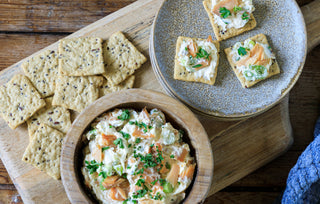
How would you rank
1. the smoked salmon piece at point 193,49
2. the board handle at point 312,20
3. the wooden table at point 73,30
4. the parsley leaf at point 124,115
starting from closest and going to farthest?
the parsley leaf at point 124,115, the smoked salmon piece at point 193,49, the board handle at point 312,20, the wooden table at point 73,30

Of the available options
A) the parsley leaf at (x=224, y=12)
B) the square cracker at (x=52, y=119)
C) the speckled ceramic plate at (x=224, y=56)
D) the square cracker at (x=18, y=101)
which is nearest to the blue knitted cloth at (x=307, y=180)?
the speckled ceramic plate at (x=224, y=56)

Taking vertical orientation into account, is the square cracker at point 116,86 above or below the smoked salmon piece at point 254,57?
above

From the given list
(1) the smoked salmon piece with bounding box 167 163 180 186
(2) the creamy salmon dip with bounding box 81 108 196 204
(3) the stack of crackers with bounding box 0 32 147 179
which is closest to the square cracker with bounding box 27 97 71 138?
(3) the stack of crackers with bounding box 0 32 147 179

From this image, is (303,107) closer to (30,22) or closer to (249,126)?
(249,126)

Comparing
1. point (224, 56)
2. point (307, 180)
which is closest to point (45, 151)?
point (224, 56)

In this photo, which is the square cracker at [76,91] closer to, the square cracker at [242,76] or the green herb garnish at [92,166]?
the green herb garnish at [92,166]

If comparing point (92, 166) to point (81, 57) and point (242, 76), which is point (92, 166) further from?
point (242, 76)

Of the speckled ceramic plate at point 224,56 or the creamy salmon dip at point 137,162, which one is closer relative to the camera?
the creamy salmon dip at point 137,162
